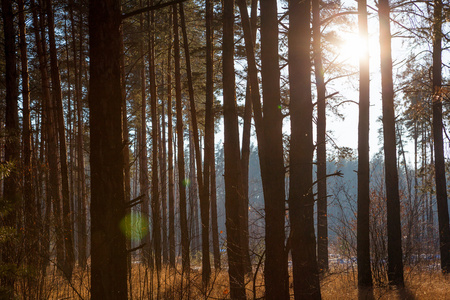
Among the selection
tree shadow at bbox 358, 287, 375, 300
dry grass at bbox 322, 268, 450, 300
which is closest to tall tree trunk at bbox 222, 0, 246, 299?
dry grass at bbox 322, 268, 450, 300

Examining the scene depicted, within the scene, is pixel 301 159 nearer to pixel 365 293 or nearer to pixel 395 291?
pixel 365 293

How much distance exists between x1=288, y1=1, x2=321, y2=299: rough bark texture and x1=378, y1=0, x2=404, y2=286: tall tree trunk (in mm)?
3929

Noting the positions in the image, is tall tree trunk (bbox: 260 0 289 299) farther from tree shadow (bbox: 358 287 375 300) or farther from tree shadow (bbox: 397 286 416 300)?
tree shadow (bbox: 397 286 416 300)

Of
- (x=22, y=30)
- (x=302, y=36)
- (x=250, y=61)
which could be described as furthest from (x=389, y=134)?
(x=22, y=30)

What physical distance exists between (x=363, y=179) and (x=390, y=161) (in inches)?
50.4

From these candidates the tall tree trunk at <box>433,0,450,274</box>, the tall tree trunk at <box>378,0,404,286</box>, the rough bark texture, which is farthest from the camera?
the tall tree trunk at <box>433,0,450,274</box>

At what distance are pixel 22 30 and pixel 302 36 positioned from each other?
21.6 feet

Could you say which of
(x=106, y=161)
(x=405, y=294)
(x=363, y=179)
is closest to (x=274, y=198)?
(x=106, y=161)

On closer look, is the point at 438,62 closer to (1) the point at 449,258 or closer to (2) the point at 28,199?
(1) the point at 449,258

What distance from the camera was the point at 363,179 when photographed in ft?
27.5

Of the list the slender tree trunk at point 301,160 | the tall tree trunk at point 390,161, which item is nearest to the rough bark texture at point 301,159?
the slender tree trunk at point 301,160

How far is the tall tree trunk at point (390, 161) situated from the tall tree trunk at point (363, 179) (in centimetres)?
59

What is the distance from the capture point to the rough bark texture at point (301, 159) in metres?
5.43

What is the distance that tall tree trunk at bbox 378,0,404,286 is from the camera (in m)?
8.79
